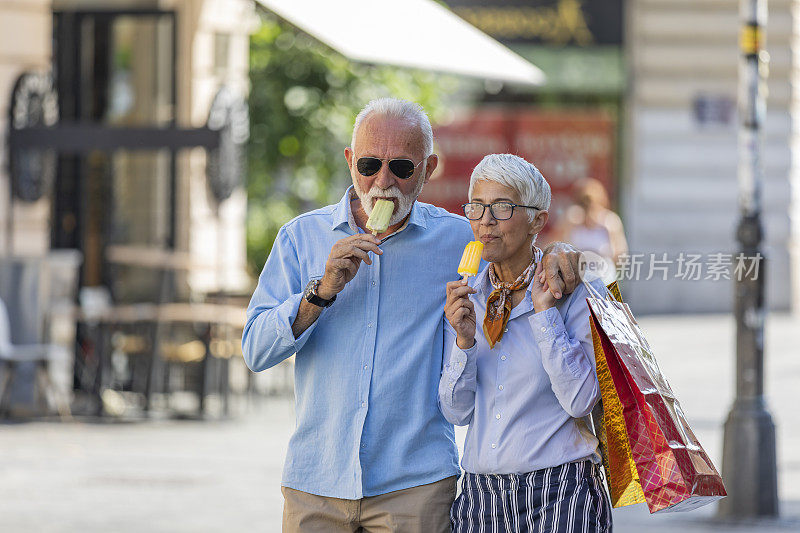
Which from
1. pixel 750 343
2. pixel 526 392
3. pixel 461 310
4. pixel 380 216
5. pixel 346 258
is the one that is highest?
pixel 380 216

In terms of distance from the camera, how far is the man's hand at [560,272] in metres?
3.54

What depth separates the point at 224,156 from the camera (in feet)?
40.2

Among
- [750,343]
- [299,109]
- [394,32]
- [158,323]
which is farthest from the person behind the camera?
[299,109]

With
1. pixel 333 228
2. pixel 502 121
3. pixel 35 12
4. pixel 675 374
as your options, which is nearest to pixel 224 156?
pixel 35 12

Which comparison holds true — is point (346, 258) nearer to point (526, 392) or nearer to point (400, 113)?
point (400, 113)

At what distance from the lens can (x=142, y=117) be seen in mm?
13945

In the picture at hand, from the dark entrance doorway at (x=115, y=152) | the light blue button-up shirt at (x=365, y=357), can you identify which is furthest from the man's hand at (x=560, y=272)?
the dark entrance doorway at (x=115, y=152)

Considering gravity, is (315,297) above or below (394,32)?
below

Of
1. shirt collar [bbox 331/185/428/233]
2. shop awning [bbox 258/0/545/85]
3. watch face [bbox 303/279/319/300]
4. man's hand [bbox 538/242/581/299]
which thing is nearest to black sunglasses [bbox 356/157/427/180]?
shirt collar [bbox 331/185/428/233]

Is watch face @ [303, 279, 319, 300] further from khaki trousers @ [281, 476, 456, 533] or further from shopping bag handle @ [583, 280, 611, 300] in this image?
shopping bag handle @ [583, 280, 611, 300]

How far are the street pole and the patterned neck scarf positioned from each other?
15.0 ft

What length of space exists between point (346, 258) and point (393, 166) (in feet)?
0.98

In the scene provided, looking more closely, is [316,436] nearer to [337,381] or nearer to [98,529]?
[337,381]

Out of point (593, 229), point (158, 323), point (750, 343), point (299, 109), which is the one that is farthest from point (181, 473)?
point (299, 109)
